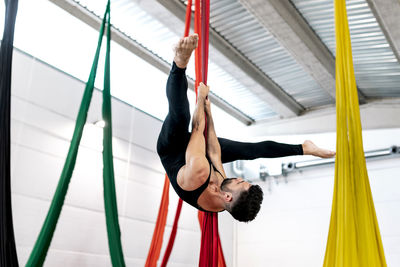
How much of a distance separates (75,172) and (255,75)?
2.25 metres

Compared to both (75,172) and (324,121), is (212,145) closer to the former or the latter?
(75,172)

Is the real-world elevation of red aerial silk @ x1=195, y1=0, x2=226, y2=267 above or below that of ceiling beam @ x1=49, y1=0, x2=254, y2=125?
below

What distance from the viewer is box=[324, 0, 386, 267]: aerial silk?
1554 mm

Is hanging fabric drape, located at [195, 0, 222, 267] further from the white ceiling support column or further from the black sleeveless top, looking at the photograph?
the white ceiling support column

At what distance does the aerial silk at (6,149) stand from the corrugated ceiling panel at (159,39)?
1.38 meters

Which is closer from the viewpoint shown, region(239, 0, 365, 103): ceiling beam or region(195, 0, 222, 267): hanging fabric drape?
region(195, 0, 222, 267): hanging fabric drape

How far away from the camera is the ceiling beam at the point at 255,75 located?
3.67 meters

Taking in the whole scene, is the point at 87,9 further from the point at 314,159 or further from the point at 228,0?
the point at 314,159

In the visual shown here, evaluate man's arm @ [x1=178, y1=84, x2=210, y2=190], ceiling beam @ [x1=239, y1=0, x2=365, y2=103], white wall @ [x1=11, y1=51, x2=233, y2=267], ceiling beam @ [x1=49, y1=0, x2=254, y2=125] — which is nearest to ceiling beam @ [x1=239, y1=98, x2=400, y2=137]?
ceiling beam @ [x1=239, y1=0, x2=365, y2=103]

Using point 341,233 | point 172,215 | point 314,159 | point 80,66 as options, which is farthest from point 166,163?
point 314,159

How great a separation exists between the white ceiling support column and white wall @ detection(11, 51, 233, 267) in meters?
2.62

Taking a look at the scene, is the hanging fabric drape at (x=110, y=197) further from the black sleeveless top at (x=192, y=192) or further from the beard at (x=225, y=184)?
the beard at (x=225, y=184)

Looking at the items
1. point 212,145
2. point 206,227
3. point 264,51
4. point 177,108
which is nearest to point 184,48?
point 177,108

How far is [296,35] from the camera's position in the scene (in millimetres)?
3818
